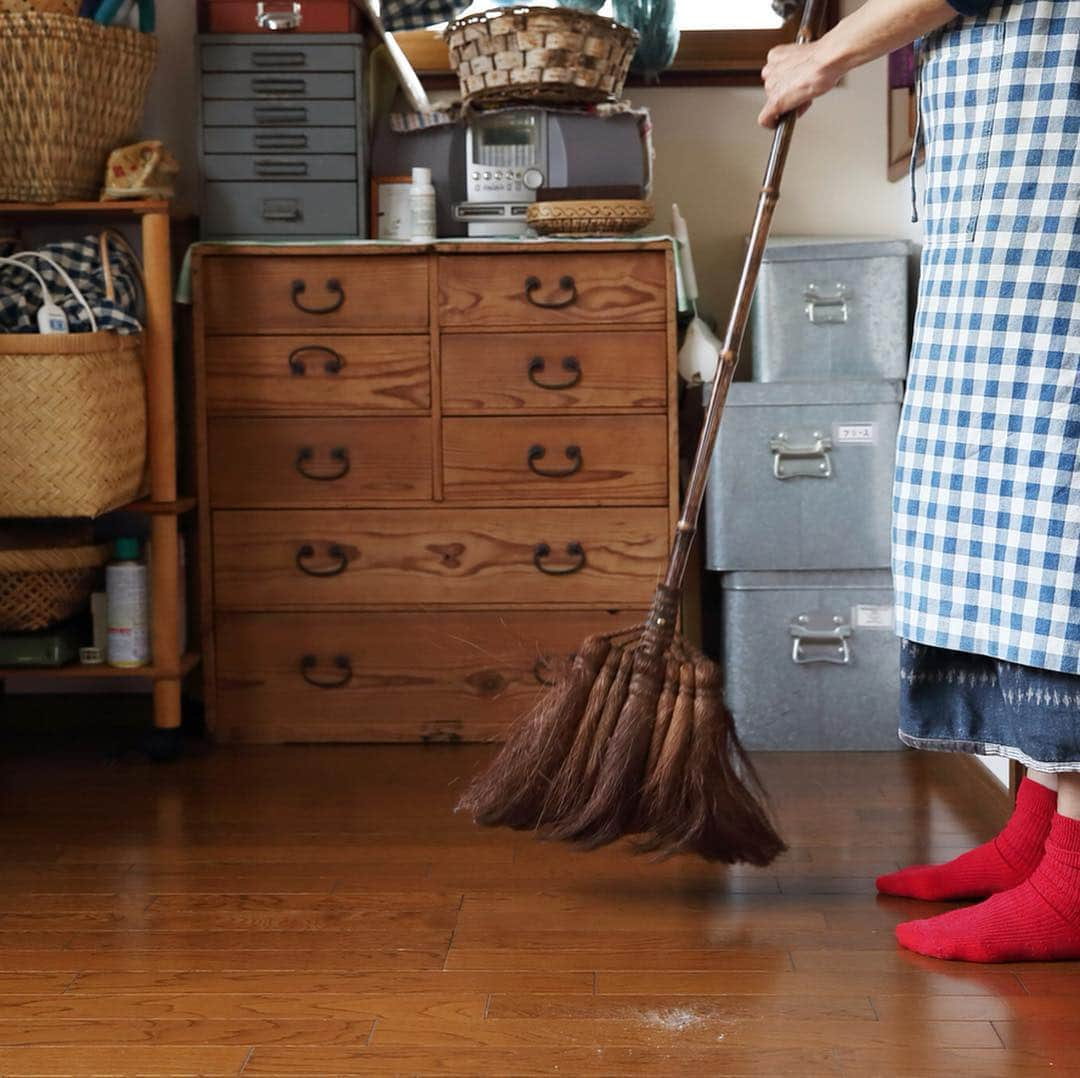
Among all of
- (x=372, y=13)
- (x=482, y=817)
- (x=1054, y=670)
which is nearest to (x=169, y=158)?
(x=372, y=13)

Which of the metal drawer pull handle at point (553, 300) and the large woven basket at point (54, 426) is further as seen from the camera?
the metal drawer pull handle at point (553, 300)

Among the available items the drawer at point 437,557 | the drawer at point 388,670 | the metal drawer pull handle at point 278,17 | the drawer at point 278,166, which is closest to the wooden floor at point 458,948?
the drawer at point 388,670

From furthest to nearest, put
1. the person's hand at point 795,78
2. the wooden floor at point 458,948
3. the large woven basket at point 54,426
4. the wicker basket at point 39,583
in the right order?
the wicker basket at point 39,583, the large woven basket at point 54,426, the person's hand at point 795,78, the wooden floor at point 458,948

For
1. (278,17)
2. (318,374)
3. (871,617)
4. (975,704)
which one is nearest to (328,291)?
(318,374)

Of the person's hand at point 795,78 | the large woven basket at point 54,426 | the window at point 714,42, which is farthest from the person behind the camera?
Answer: the window at point 714,42

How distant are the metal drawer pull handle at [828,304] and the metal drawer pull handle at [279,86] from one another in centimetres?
98

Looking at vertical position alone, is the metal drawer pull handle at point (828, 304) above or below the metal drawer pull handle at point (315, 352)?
above

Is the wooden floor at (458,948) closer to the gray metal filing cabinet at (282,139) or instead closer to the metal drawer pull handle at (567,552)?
the metal drawer pull handle at (567,552)

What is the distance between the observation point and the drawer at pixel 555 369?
271 centimetres

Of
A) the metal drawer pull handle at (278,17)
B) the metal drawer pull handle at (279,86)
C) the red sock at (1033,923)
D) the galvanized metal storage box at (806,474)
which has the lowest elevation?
the red sock at (1033,923)

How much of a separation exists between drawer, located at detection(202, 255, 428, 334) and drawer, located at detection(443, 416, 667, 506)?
0.74 ft

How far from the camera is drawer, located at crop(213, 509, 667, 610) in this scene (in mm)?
2729

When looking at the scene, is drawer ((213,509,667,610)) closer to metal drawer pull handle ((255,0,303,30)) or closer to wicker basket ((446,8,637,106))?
wicker basket ((446,8,637,106))

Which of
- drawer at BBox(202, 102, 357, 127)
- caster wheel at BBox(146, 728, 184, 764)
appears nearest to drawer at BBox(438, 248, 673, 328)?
drawer at BBox(202, 102, 357, 127)
